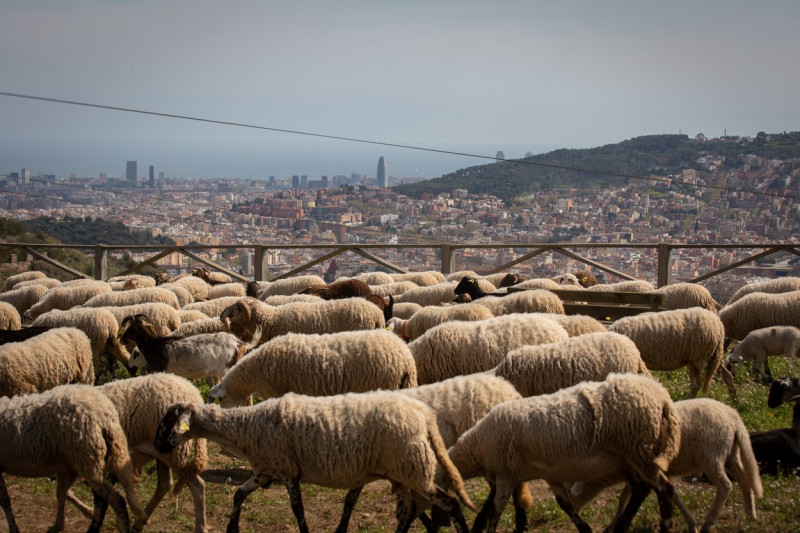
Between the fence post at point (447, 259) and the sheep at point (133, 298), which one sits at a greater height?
the fence post at point (447, 259)

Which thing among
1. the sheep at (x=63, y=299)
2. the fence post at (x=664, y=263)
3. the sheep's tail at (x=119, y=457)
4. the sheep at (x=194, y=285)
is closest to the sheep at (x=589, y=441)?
the sheep's tail at (x=119, y=457)

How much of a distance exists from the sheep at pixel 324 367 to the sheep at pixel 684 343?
2.94 m

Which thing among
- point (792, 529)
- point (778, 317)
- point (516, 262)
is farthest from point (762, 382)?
point (516, 262)

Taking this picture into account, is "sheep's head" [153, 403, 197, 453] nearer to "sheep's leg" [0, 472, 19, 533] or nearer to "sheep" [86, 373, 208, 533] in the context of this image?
"sheep" [86, 373, 208, 533]

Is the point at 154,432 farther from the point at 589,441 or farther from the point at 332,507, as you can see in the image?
the point at 589,441

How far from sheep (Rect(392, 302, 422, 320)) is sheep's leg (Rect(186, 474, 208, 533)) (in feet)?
21.0

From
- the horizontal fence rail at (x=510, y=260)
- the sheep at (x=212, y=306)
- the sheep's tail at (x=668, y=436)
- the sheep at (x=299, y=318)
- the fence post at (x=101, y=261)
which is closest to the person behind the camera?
the sheep's tail at (x=668, y=436)

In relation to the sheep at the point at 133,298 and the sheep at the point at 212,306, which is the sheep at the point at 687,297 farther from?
the sheep at the point at 133,298

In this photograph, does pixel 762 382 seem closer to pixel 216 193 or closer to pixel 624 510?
pixel 624 510

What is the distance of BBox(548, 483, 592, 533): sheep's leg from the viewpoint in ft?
20.0

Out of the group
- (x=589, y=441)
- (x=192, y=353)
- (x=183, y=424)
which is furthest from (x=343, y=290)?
(x=589, y=441)

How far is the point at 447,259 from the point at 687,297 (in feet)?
22.0

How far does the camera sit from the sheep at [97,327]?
39.3ft

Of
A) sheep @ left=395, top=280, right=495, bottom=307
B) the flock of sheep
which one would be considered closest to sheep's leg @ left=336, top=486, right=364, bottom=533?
the flock of sheep
